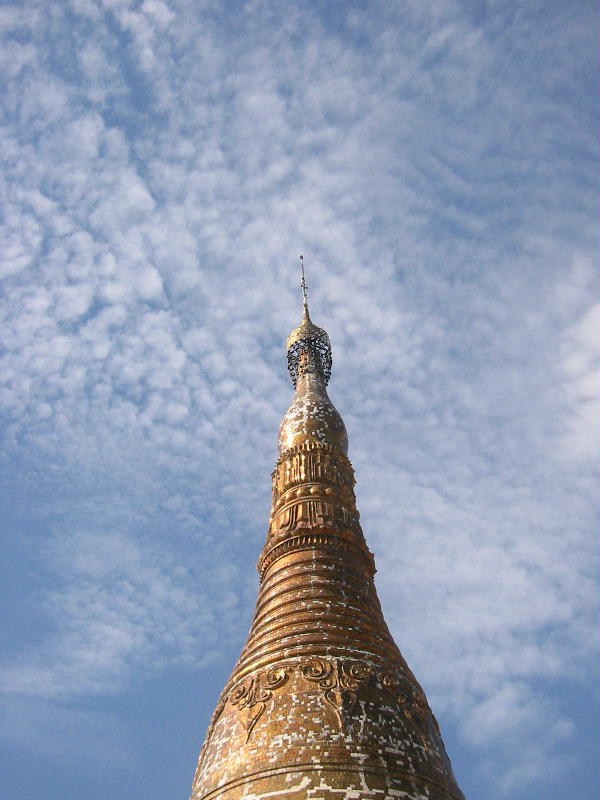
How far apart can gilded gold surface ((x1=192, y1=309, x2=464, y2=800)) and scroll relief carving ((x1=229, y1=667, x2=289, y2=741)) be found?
0.03 meters

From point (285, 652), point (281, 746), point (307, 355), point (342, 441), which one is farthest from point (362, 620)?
point (307, 355)

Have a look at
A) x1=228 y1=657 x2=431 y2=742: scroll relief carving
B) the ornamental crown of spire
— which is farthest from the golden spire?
x1=228 y1=657 x2=431 y2=742: scroll relief carving

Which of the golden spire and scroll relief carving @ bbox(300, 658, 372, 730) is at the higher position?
the golden spire

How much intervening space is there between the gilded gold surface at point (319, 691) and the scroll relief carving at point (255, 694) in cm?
3

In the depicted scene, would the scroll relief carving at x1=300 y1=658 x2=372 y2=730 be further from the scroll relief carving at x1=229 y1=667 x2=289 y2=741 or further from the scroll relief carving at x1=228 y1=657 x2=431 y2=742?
the scroll relief carving at x1=229 y1=667 x2=289 y2=741

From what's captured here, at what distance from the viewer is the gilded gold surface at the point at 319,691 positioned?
41.1 ft

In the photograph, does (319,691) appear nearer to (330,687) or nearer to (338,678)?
(330,687)

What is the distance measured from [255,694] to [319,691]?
132 cm

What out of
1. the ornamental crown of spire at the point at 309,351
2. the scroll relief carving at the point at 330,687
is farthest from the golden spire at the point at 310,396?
the scroll relief carving at the point at 330,687

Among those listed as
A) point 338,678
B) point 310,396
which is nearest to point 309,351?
point 310,396

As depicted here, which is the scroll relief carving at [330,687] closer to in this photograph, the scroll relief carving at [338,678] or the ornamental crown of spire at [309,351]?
the scroll relief carving at [338,678]

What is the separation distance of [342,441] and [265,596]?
5820 mm

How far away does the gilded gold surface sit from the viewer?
12531 mm

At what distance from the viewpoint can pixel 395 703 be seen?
1422cm
